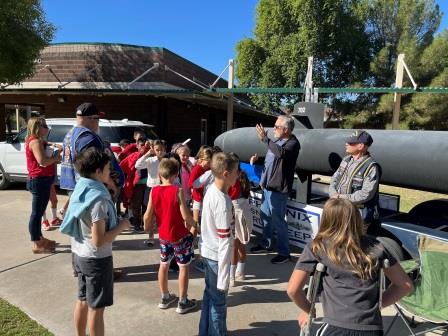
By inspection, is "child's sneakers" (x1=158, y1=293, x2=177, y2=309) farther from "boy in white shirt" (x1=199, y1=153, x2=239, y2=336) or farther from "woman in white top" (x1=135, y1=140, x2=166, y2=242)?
"woman in white top" (x1=135, y1=140, x2=166, y2=242)

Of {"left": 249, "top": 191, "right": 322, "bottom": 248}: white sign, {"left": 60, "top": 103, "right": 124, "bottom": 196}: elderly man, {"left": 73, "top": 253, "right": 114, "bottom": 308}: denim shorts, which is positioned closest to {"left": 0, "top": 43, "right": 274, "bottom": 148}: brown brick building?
{"left": 249, "top": 191, "right": 322, "bottom": 248}: white sign

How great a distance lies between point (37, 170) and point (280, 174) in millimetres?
3032

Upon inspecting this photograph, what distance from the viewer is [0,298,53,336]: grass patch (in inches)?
126

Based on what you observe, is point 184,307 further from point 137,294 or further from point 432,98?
point 432,98

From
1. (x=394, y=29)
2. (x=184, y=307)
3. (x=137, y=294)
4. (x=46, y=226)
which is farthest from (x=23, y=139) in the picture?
(x=394, y=29)

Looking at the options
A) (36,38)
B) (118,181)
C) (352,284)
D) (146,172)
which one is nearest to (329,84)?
(36,38)

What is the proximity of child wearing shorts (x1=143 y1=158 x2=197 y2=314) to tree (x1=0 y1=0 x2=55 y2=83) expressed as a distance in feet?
30.6

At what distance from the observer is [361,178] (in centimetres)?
388

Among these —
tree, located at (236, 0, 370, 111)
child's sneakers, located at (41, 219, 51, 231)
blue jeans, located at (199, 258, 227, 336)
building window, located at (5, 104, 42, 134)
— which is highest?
tree, located at (236, 0, 370, 111)

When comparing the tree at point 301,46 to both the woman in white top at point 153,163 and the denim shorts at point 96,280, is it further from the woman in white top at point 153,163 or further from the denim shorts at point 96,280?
the denim shorts at point 96,280

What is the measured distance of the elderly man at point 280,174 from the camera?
4.70 m

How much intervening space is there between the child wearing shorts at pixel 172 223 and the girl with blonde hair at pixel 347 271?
1677 mm

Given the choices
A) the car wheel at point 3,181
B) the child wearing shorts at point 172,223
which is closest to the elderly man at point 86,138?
the child wearing shorts at point 172,223

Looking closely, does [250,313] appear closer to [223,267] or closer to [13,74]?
[223,267]
